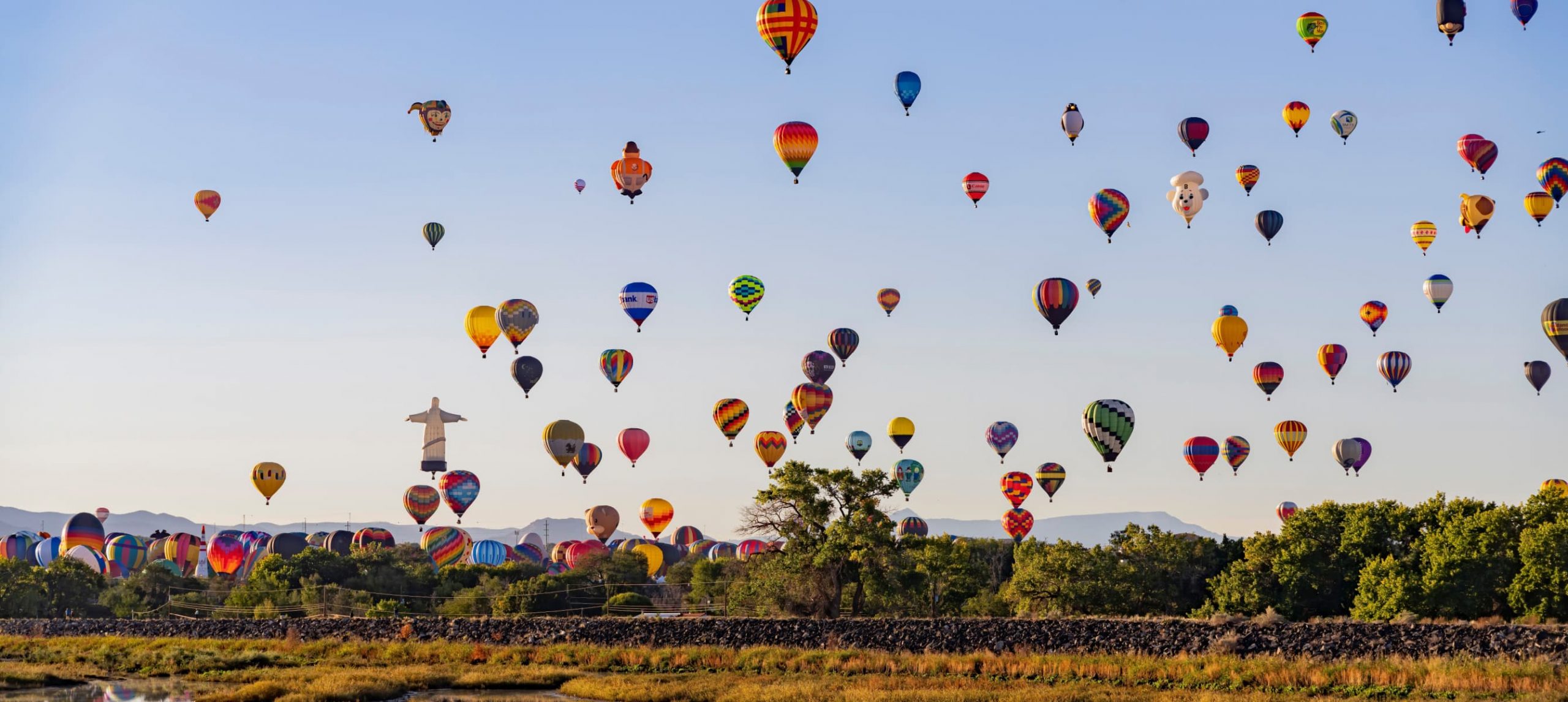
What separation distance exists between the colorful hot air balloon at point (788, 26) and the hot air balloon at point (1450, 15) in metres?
31.6

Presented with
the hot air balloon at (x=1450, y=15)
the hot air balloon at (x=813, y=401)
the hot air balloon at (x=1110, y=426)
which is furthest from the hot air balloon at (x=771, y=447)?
the hot air balloon at (x=1450, y=15)

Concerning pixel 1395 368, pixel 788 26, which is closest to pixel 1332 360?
pixel 1395 368

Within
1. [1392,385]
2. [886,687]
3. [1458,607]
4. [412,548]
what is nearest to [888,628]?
[886,687]

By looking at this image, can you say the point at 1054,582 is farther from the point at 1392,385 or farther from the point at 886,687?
the point at 1392,385

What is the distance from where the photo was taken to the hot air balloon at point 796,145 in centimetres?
7706

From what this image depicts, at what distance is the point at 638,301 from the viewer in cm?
9069

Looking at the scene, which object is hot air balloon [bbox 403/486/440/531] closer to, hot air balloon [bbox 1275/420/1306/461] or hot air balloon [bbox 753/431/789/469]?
hot air balloon [bbox 753/431/789/469]

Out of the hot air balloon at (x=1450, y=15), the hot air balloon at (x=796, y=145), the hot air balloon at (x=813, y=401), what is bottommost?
the hot air balloon at (x=813, y=401)

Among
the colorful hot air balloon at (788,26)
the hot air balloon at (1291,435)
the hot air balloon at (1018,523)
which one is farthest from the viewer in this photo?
the hot air balloon at (1018,523)

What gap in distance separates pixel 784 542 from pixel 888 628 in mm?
14089

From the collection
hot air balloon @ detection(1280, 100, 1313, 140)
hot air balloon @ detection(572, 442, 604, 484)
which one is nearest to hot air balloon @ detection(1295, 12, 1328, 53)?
hot air balloon @ detection(1280, 100, 1313, 140)

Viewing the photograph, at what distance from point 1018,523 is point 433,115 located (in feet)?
170

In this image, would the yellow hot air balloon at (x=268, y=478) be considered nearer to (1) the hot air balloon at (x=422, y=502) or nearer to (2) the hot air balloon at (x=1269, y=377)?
(1) the hot air balloon at (x=422, y=502)

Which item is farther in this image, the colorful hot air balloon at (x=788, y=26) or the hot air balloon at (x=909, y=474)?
the hot air balloon at (x=909, y=474)
